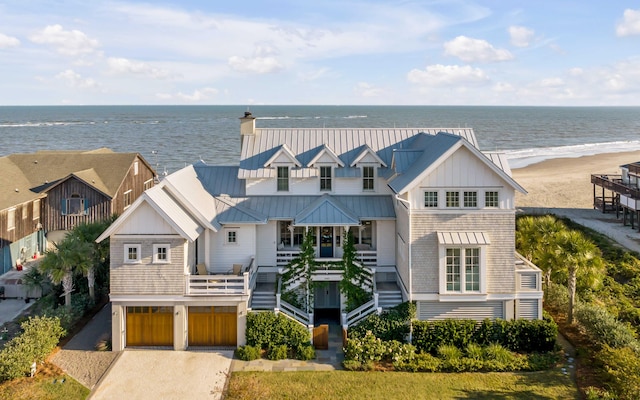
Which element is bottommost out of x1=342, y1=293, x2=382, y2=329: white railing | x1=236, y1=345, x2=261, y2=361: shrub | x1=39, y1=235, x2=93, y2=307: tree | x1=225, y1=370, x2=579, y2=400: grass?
x1=225, y1=370, x2=579, y2=400: grass

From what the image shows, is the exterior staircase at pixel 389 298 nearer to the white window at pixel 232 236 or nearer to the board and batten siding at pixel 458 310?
the board and batten siding at pixel 458 310

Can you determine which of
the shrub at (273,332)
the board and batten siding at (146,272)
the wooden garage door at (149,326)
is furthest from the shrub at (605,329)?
the wooden garage door at (149,326)

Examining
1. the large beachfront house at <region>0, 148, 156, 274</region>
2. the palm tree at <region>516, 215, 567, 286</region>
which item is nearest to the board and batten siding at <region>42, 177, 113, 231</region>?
Result: the large beachfront house at <region>0, 148, 156, 274</region>

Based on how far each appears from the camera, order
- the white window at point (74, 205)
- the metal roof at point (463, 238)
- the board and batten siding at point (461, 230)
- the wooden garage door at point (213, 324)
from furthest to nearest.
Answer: the white window at point (74, 205)
the board and batten siding at point (461, 230)
the wooden garage door at point (213, 324)
the metal roof at point (463, 238)

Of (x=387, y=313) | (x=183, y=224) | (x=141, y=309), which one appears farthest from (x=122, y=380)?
(x=387, y=313)

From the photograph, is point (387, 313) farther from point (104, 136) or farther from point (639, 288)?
point (104, 136)

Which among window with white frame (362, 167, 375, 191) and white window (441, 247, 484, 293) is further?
window with white frame (362, 167, 375, 191)

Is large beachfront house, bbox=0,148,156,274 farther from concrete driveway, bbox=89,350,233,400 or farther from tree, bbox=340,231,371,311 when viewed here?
tree, bbox=340,231,371,311
